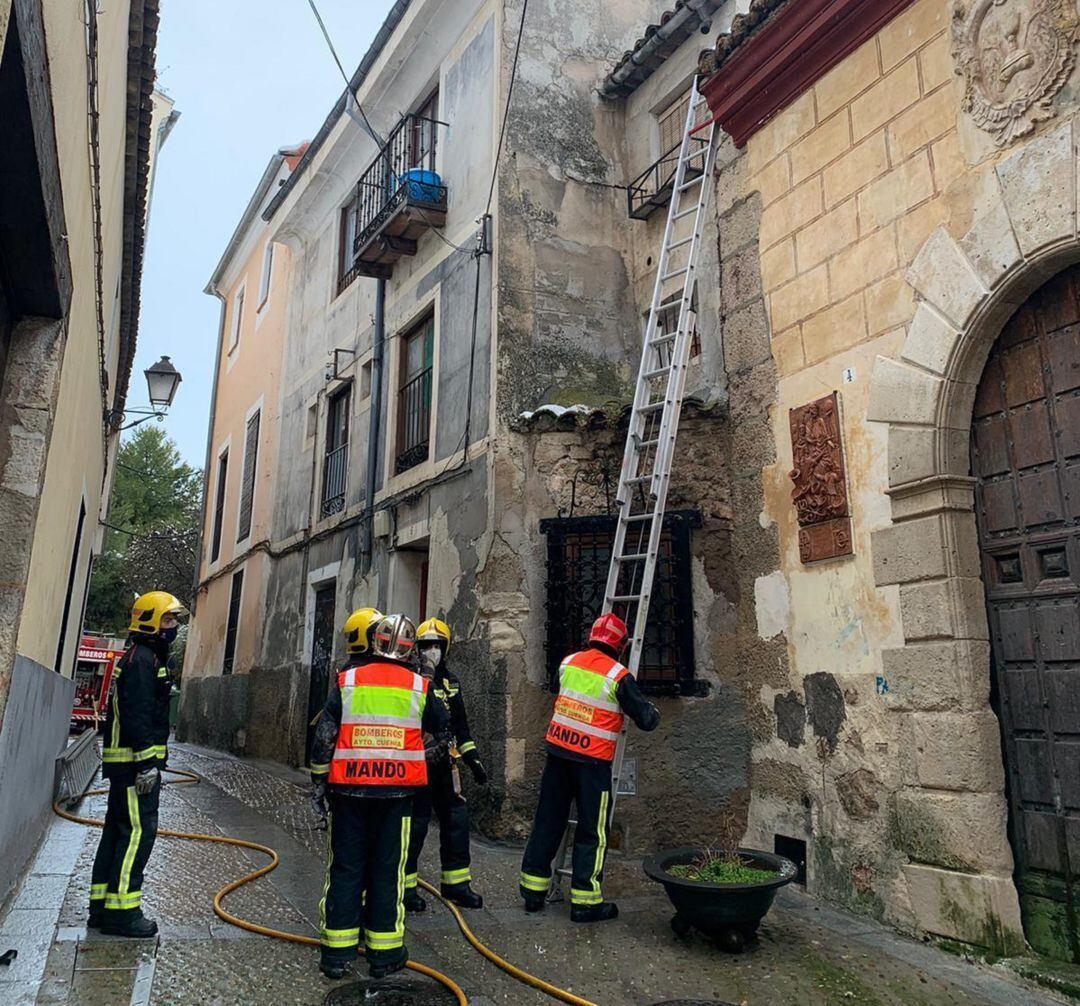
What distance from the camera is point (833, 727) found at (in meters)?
5.59

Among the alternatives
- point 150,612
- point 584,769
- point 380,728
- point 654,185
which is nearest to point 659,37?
point 654,185

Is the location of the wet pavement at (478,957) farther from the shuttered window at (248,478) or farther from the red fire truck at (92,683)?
the red fire truck at (92,683)

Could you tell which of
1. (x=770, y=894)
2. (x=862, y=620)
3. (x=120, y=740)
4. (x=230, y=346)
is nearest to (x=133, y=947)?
(x=120, y=740)

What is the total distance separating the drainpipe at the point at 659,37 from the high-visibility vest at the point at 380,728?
6.85 meters

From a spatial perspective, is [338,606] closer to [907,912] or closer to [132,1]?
[132,1]

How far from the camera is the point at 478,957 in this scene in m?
4.42

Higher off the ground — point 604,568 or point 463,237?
point 463,237

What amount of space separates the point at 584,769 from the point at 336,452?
25.4ft

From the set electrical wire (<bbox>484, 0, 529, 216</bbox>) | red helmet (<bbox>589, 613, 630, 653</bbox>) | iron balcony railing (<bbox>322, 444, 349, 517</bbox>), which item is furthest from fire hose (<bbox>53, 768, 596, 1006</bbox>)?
electrical wire (<bbox>484, 0, 529, 216</bbox>)

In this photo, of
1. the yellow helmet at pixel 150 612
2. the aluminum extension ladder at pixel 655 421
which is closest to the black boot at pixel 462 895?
the aluminum extension ladder at pixel 655 421

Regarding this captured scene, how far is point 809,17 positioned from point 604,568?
425 cm

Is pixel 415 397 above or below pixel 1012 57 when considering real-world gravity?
below

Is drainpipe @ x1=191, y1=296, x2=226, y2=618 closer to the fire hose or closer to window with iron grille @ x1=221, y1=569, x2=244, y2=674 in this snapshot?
window with iron grille @ x1=221, y1=569, x2=244, y2=674

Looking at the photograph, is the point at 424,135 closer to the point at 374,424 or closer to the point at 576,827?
the point at 374,424
